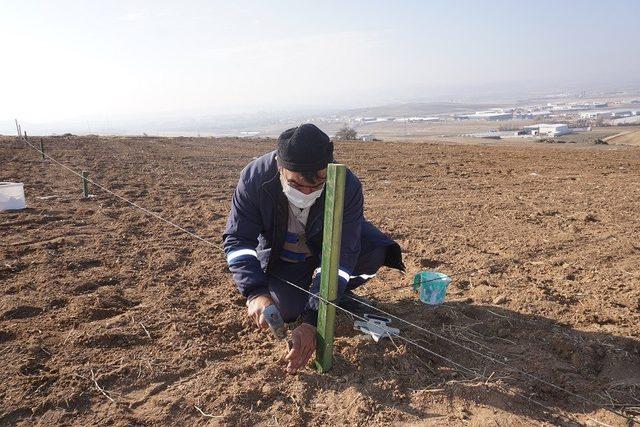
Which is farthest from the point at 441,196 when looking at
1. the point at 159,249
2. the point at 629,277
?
the point at 159,249

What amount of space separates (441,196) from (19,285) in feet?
17.3

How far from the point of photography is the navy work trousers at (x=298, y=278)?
115 inches

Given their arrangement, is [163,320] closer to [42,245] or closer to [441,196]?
[42,245]

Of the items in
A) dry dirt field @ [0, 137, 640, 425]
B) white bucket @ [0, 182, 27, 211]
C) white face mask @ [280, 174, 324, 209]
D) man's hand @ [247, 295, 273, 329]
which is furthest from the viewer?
white bucket @ [0, 182, 27, 211]

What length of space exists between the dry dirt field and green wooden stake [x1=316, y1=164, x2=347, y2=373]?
163 mm

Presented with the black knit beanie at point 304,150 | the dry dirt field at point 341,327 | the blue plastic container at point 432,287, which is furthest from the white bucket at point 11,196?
the blue plastic container at point 432,287

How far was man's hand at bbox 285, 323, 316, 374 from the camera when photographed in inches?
93.4

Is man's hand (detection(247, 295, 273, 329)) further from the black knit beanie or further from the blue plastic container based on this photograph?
the blue plastic container

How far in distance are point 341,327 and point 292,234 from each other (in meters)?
0.69

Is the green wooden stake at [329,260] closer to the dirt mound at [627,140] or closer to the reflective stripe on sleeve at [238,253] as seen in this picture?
the reflective stripe on sleeve at [238,253]

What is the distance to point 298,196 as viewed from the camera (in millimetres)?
2615

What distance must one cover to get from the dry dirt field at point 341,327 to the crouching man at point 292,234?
0.33 m

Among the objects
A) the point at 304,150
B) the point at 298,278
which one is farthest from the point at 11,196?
the point at 304,150

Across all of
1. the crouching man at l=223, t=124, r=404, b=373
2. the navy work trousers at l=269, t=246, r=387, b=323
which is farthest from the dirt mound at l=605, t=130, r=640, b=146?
the crouching man at l=223, t=124, r=404, b=373
